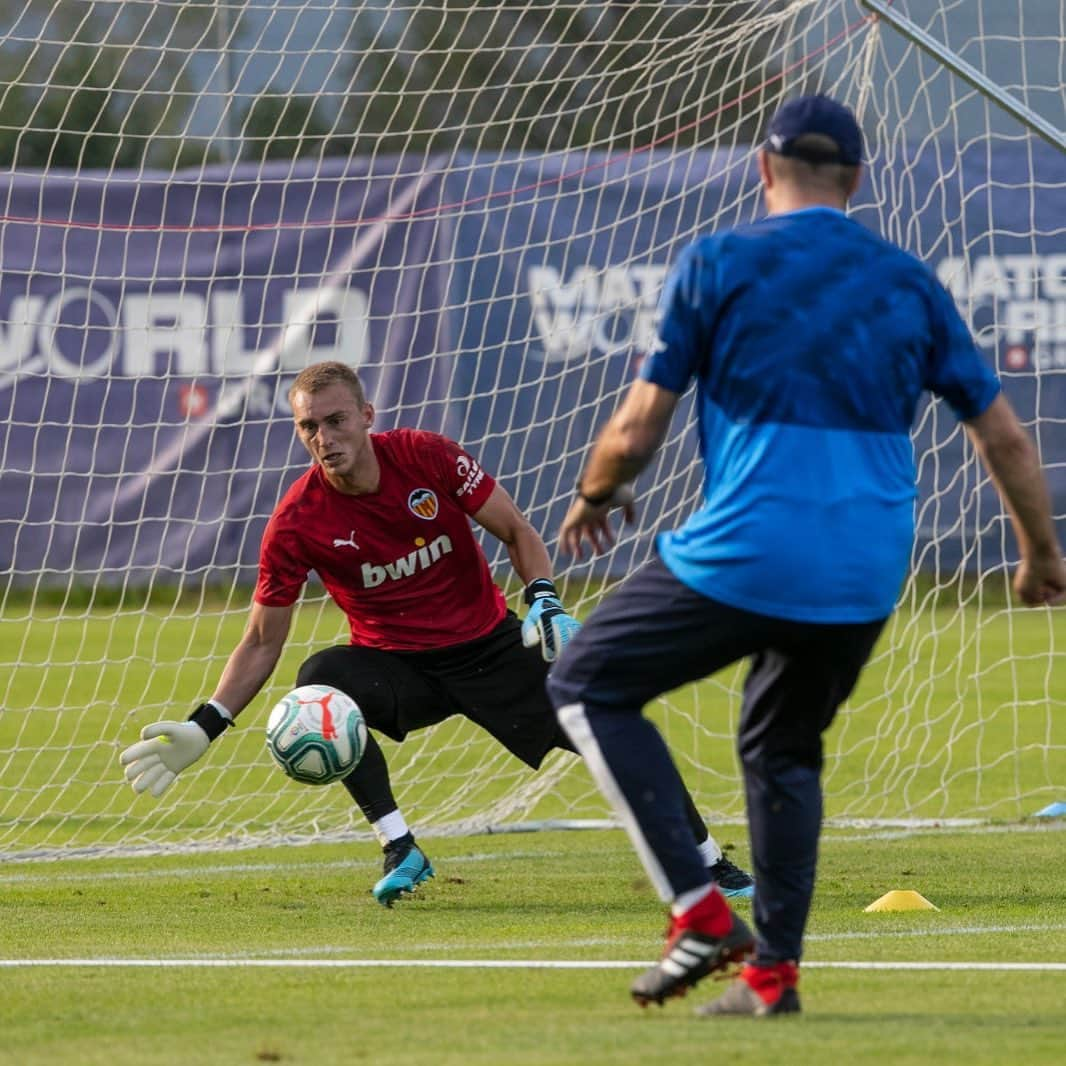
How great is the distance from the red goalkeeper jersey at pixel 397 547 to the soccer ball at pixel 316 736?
0.39 meters

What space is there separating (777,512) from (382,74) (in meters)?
10.7

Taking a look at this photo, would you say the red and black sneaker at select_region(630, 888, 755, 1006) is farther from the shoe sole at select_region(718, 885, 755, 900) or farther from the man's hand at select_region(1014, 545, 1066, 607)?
the shoe sole at select_region(718, 885, 755, 900)

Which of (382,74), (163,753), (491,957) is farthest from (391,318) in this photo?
(491,957)

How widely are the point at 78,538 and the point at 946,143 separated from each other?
579cm

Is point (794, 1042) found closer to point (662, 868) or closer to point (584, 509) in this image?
point (662, 868)

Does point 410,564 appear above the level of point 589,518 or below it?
below

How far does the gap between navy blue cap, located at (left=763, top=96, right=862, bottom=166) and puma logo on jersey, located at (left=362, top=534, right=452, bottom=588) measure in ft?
10.3

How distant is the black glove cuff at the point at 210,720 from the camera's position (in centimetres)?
680

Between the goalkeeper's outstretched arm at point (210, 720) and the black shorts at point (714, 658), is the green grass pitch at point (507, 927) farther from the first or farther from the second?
the black shorts at point (714, 658)

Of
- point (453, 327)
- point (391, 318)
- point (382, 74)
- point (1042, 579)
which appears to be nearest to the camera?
point (1042, 579)

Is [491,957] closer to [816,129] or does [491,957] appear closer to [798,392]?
[798,392]

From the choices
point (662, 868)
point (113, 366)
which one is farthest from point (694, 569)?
point (113, 366)

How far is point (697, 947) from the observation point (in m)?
4.27

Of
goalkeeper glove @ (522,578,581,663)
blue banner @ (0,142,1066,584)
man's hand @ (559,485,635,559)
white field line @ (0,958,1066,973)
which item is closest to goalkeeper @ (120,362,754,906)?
goalkeeper glove @ (522,578,581,663)
